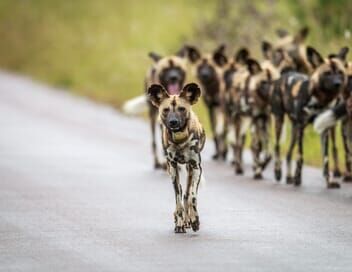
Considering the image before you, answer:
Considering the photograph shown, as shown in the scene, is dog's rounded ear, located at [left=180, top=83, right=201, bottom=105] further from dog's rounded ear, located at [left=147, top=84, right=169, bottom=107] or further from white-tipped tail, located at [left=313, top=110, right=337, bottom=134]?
white-tipped tail, located at [left=313, top=110, right=337, bottom=134]

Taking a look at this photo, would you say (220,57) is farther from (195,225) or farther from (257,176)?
(195,225)

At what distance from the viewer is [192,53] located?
56.1 ft

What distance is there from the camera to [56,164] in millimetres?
15719

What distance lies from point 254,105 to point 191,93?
457 centimetres

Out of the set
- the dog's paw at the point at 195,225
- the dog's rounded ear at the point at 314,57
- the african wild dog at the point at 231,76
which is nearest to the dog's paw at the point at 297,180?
the dog's rounded ear at the point at 314,57

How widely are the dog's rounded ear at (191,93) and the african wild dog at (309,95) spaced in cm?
295

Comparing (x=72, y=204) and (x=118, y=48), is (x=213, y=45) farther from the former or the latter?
(x=72, y=204)

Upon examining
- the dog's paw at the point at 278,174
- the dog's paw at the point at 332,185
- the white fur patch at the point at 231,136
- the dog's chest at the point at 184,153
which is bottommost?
the dog's chest at the point at 184,153

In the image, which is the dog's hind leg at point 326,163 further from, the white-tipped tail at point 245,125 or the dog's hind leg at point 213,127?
the dog's hind leg at point 213,127

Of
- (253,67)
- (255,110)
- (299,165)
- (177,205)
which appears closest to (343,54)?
(299,165)

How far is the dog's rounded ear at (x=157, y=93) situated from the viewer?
34.6 feet

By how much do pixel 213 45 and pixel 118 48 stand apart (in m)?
6.85

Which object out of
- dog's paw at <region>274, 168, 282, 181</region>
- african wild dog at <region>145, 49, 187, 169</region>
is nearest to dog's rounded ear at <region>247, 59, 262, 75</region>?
african wild dog at <region>145, 49, 187, 169</region>

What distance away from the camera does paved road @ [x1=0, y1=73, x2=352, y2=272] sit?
8961mm
